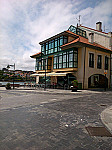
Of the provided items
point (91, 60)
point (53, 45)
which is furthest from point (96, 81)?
point (53, 45)

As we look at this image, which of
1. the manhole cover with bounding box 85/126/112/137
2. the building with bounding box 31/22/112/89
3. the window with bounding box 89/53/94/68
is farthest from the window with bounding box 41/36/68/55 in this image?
the manhole cover with bounding box 85/126/112/137

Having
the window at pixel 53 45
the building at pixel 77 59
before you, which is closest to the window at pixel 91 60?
the building at pixel 77 59

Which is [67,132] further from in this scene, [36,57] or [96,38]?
[36,57]

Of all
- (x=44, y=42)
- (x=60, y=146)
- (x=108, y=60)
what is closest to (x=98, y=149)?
(x=60, y=146)

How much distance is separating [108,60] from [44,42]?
1585 cm

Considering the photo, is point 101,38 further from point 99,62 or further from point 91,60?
point 91,60

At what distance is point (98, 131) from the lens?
420 centimetres

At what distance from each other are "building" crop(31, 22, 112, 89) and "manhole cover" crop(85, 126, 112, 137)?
705 inches

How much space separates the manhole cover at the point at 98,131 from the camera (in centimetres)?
396

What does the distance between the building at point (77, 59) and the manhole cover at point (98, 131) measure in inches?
705

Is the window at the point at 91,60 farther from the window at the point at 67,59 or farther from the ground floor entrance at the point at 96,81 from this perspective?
the window at the point at 67,59

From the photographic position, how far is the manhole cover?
13.0ft

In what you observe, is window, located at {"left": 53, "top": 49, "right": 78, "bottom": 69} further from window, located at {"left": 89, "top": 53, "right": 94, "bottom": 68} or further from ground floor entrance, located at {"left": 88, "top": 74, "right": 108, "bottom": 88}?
ground floor entrance, located at {"left": 88, "top": 74, "right": 108, "bottom": 88}

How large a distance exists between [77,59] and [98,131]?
2026 centimetres
